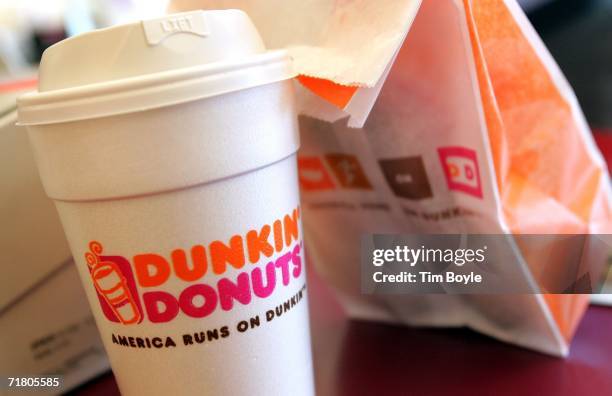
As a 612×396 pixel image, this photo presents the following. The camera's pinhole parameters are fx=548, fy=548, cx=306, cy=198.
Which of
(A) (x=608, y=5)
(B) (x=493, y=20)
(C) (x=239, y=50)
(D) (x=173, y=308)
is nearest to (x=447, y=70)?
(B) (x=493, y=20)

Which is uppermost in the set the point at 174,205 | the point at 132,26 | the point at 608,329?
the point at 132,26

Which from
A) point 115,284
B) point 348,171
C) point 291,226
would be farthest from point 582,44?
point 115,284

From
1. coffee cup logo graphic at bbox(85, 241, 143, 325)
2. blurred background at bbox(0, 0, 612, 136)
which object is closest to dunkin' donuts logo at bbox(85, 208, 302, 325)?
coffee cup logo graphic at bbox(85, 241, 143, 325)

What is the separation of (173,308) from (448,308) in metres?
0.31

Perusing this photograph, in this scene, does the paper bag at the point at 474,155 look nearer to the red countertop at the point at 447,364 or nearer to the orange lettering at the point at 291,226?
the red countertop at the point at 447,364

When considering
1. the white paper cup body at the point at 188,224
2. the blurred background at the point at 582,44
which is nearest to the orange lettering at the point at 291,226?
the white paper cup body at the point at 188,224

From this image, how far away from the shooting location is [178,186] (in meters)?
0.33

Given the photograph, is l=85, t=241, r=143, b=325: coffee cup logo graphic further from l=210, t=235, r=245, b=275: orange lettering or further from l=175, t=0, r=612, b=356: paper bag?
l=175, t=0, r=612, b=356: paper bag

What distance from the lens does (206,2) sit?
500 millimetres

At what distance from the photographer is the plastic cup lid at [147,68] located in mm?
315

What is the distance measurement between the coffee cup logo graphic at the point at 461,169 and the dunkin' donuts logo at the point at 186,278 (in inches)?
6.6

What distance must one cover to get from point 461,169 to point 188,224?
234 mm

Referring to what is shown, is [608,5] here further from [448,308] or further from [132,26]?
[132,26]

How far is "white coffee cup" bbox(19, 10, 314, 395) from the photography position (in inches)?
12.7
